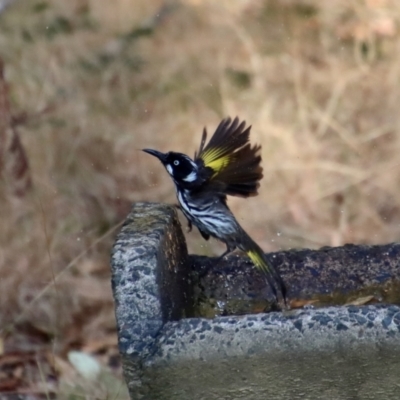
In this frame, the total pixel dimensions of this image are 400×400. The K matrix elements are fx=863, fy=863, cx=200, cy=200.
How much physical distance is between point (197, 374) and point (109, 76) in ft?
6.46

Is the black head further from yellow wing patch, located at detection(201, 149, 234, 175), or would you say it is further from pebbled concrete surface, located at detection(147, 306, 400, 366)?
pebbled concrete surface, located at detection(147, 306, 400, 366)

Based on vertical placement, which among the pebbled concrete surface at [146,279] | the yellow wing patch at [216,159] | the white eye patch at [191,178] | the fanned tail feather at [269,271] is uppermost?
the yellow wing patch at [216,159]

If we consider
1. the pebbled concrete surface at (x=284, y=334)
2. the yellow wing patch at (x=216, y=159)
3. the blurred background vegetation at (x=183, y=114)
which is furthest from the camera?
the blurred background vegetation at (x=183, y=114)

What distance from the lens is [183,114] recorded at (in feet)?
10.5

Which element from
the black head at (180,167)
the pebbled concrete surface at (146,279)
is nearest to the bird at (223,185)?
the black head at (180,167)

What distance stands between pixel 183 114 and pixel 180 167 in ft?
4.31

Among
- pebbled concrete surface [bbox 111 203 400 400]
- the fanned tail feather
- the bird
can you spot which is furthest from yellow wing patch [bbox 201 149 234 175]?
pebbled concrete surface [bbox 111 203 400 400]

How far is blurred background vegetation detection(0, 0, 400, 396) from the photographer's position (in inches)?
A: 124

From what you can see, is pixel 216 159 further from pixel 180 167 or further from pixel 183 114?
pixel 183 114

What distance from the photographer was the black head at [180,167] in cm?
191

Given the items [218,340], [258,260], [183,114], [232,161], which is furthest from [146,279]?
[183,114]

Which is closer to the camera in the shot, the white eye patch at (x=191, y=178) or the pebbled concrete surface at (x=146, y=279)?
the pebbled concrete surface at (x=146, y=279)

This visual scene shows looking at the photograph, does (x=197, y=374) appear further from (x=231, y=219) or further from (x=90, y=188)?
(x=90, y=188)

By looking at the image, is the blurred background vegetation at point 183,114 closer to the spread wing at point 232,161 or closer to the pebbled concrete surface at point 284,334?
the spread wing at point 232,161
